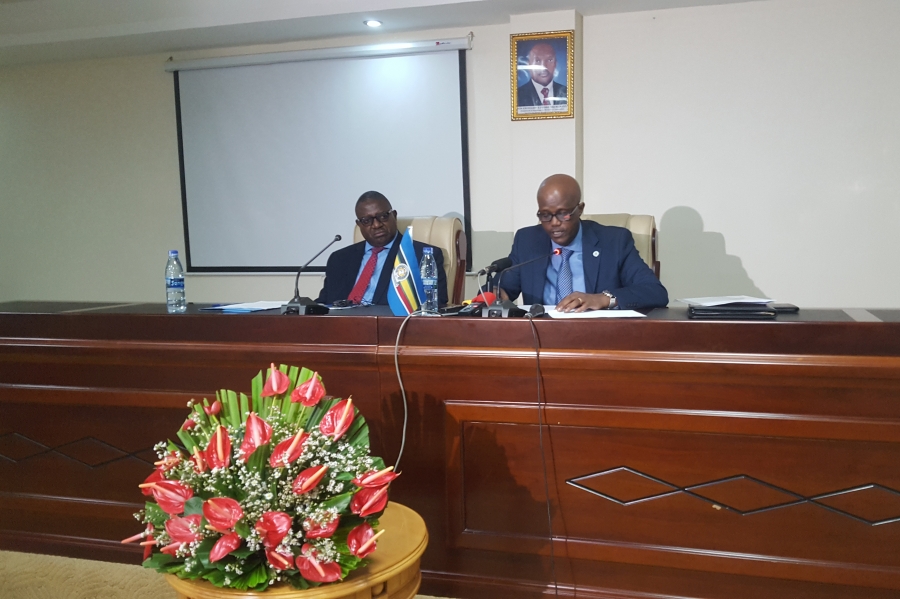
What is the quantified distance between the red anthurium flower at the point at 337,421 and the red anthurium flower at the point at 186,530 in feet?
0.81

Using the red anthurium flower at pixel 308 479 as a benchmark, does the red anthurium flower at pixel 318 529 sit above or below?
below

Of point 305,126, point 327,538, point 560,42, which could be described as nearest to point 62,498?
point 327,538

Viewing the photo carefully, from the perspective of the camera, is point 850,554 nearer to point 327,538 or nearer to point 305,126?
point 327,538

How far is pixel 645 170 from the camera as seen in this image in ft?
12.3

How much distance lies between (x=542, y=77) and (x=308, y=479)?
3001 mm

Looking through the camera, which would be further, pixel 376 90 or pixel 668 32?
pixel 376 90

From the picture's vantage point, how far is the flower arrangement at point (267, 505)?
3.59 feet

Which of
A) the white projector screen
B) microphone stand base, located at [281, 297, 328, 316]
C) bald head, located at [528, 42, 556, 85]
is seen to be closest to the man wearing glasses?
microphone stand base, located at [281, 297, 328, 316]

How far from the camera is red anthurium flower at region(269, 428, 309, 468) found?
3.67 ft

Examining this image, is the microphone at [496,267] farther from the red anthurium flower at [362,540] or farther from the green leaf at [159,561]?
the green leaf at [159,561]

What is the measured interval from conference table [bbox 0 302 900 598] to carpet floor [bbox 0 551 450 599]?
0.24 ft

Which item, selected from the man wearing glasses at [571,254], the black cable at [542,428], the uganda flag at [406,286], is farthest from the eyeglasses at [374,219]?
the black cable at [542,428]

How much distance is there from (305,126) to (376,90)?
0.49m

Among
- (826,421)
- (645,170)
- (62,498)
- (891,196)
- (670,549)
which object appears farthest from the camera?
(645,170)
